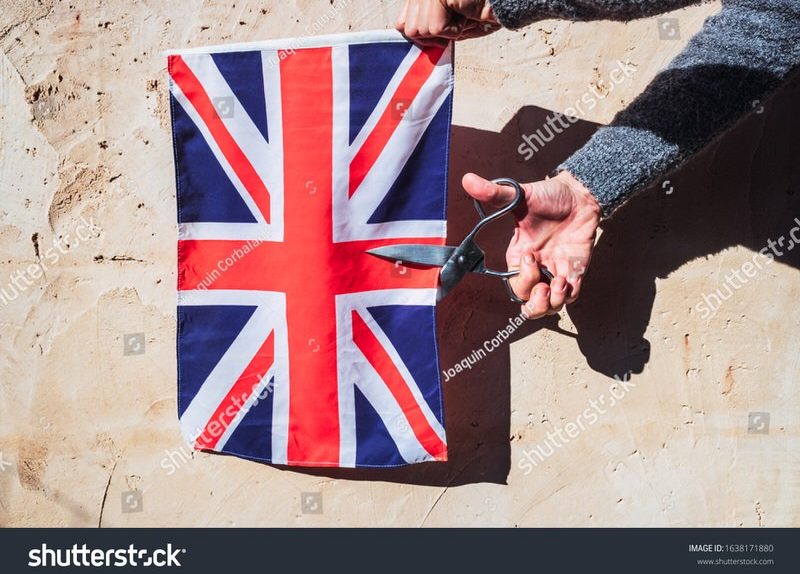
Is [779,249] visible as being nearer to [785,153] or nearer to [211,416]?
[785,153]

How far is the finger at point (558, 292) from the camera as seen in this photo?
60.4 inches

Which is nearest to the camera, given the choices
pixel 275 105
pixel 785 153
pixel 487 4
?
pixel 487 4

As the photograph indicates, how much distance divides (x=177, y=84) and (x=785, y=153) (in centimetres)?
156

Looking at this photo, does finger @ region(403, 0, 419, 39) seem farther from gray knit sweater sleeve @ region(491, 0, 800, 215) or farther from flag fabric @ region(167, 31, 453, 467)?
gray knit sweater sleeve @ region(491, 0, 800, 215)

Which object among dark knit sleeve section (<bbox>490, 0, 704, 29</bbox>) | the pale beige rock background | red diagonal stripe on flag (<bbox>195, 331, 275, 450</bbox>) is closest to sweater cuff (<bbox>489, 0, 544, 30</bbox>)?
dark knit sleeve section (<bbox>490, 0, 704, 29</bbox>)

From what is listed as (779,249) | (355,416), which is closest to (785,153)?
(779,249)

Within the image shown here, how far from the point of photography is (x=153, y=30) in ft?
5.96

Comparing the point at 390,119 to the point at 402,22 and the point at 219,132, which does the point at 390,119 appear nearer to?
the point at 402,22

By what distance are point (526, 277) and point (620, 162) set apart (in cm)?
32

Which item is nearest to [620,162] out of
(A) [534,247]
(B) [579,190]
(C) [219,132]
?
(B) [579,190]

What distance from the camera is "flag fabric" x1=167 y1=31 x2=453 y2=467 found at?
5.17 ft

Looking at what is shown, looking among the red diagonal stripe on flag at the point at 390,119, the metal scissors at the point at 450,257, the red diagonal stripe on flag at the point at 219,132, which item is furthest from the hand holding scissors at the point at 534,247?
the red diagonal stripe on flag at the point at 219,132

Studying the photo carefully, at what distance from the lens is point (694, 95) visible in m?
1.43
